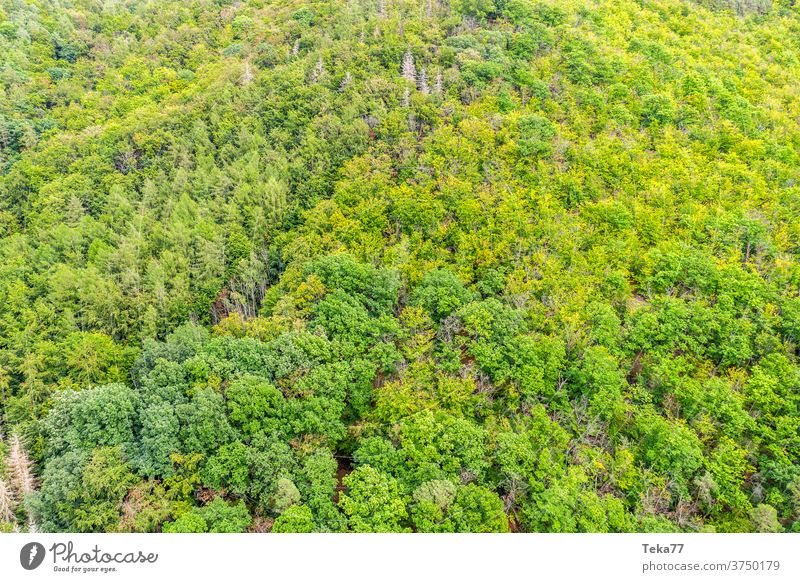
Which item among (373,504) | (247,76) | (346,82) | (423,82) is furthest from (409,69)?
(373,504)

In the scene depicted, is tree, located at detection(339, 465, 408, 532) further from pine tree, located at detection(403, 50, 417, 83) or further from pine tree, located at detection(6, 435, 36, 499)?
pine tree, located at detection(403, 50, 417, 83)

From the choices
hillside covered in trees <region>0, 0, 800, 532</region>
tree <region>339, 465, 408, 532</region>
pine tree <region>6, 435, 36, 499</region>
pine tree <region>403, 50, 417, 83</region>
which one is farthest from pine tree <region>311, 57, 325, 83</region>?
tree <region>339, 465, 408, 532</region>

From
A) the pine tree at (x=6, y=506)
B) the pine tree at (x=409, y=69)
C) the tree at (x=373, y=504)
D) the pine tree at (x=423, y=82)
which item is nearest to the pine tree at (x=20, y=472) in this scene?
the pine tree at (x=6, y=506)

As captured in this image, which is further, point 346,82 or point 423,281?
point 346,82

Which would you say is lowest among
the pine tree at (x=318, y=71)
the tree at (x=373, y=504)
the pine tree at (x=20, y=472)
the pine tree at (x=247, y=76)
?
the pine tree at (x=20, y=472)

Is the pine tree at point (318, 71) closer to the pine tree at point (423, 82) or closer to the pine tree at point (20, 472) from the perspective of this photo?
the pine tree at point (423, 82)

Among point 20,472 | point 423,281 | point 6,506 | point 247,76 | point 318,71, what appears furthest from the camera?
point 247,76

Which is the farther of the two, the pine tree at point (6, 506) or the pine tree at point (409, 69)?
the pine tree at point (409, 69)

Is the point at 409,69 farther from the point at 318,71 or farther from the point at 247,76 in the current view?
the point at 247,76
